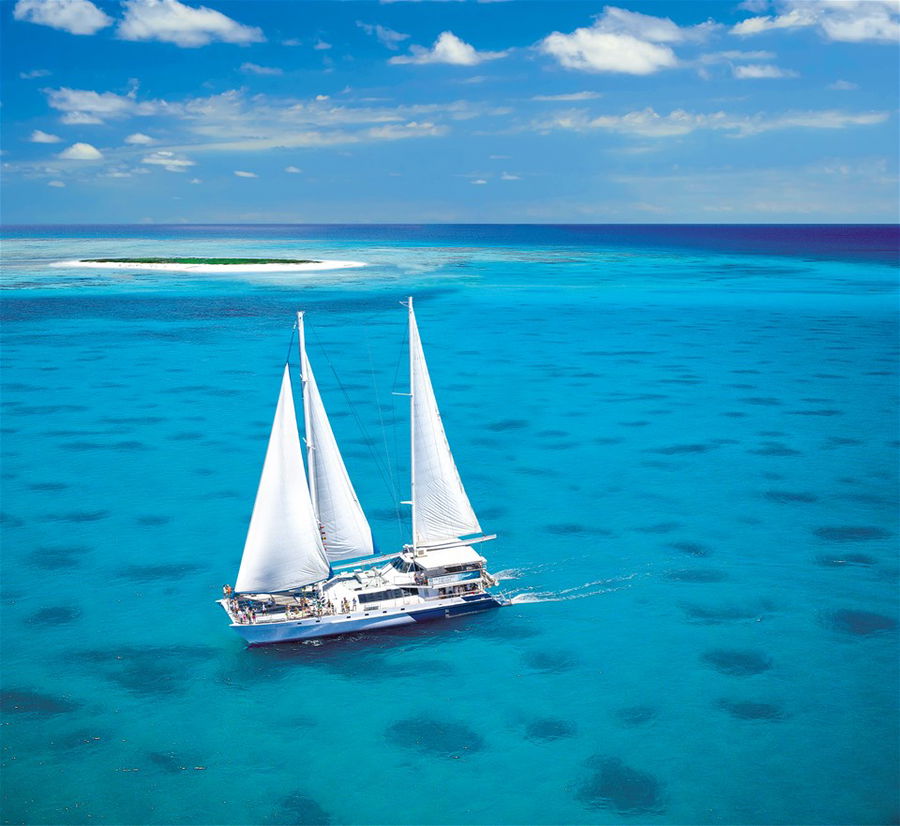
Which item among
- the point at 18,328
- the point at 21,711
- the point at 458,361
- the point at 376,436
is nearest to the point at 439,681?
the point at 21,711

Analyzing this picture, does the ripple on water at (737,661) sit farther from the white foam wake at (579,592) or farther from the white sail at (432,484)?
the white sail at (432,484)

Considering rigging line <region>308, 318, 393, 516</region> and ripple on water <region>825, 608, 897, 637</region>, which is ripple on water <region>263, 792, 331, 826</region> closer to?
ripple on water <region>825, 608, 897, 637</region>

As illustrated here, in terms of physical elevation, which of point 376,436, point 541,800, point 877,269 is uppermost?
point 877,269

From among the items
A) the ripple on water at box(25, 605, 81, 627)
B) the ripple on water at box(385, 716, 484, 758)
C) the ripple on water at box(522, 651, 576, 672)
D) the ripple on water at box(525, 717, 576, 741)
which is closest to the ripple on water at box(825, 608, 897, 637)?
the ripple on water at box(522, 651, 576, 672)

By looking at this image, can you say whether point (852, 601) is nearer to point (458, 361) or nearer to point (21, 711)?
point (21, 711)

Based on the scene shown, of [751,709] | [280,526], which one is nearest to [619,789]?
[751,709]

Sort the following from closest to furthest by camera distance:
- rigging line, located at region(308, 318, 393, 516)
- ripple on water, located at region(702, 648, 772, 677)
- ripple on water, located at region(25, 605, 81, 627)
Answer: ripple on water, located at region(702, 648, 772, 677), ripple on water, located at region(25, 605, 81, 627), rigging line, located at region(308, 318, 393, 516)

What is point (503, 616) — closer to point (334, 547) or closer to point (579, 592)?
point (579, 592)
